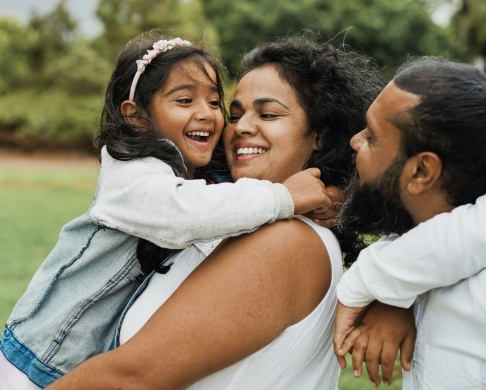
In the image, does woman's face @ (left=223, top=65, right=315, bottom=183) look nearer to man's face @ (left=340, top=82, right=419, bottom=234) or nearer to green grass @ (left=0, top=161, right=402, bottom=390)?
man's face @ (left=340, top=82, right=419, bottom=234)

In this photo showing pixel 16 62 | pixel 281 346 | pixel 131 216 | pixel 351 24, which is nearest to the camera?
pixel 281 346

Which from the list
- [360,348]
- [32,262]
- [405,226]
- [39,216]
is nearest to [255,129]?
Result: [405,226]

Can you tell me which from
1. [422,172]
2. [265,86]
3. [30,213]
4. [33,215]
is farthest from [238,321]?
[30,213]

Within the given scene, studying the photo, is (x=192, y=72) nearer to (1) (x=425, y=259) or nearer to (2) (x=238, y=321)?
(2) (x=238, y=321)

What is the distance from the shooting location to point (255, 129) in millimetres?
2434

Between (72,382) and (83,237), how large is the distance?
0.59 metres

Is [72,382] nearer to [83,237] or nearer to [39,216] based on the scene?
[83,237]

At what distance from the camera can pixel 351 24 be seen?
26.9m

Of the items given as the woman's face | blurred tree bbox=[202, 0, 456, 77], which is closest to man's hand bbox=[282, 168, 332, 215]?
the woman's face

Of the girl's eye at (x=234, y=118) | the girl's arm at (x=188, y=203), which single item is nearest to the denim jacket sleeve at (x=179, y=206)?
the girl's arm at (x=188, y=203)

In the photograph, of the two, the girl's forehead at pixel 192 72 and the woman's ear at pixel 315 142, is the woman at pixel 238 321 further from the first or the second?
the girl's forehead at pixel 192 72

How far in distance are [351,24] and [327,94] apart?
25.6 meters

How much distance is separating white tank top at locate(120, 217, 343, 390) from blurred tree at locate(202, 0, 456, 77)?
2542cm

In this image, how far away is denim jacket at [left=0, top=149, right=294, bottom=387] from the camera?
199 centimetres
